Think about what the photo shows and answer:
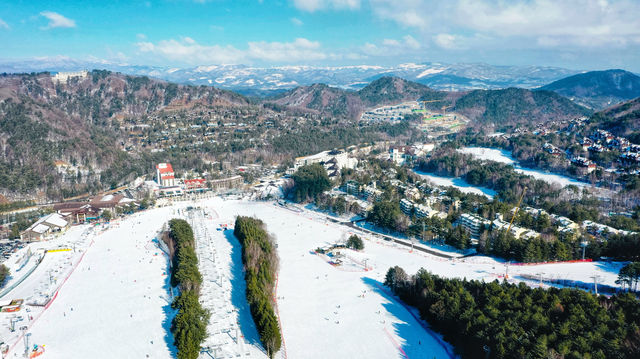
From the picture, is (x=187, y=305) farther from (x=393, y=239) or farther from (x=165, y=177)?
(x=165, y=177)

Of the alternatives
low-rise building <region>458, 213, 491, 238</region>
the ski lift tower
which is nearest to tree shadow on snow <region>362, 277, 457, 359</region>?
low-rise building <region>458, 213, 491, 238</region>

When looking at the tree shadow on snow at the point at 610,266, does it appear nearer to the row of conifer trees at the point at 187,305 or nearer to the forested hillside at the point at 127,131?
the row of conifer trees at the point at 187,305

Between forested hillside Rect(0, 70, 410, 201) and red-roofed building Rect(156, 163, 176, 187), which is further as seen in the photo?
forested hillside Rect(0, 70, 410, 201)

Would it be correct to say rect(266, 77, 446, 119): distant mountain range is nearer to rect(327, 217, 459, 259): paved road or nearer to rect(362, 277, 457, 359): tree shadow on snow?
rect(327, 217, 459, 259): paved road

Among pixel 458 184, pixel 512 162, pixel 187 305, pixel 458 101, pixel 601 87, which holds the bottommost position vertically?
pixel 458 184

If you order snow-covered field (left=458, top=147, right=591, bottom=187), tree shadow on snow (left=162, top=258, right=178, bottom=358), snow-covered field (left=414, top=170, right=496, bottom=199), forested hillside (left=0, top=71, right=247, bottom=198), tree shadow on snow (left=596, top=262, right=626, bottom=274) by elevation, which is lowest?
tree shadow on snow (left=162, top=258, right=178, bottom=358)

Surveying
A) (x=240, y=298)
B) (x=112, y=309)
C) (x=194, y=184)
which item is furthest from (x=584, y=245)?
(x=194, y=184)
